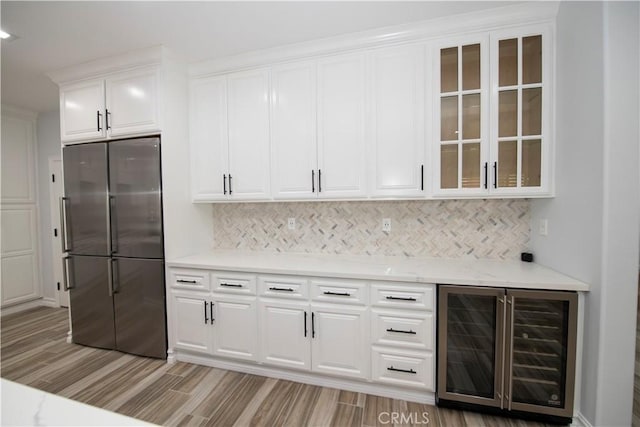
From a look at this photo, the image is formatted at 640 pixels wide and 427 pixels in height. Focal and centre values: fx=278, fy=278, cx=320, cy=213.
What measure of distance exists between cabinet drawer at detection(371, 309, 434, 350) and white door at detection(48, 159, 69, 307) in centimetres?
458

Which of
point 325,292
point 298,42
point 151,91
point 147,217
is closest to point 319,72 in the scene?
point 298,42

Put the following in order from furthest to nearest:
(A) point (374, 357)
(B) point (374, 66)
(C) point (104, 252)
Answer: (C) point (104, 252) → (B) point (374, 66) → (A) point (374, 357)

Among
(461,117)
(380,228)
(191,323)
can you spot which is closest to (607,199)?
(461,117)

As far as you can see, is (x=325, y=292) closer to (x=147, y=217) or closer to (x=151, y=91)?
(x=147, y=217)

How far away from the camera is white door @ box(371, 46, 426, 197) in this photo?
2248 millimetres

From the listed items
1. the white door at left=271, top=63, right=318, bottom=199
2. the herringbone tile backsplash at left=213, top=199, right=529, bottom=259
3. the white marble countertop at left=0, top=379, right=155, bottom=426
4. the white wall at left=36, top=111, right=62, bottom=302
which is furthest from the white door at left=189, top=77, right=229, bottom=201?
the white wall at left=36, top=111, right=62, bottom=302

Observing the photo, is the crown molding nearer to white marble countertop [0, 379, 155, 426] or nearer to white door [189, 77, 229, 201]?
white door [189, 77, 229, 201]

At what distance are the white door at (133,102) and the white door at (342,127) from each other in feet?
5.07

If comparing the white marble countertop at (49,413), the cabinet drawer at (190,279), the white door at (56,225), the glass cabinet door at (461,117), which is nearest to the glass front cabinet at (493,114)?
the glass cabinet door at (461,117)

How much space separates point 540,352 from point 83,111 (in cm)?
445

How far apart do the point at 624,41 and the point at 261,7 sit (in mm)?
2218

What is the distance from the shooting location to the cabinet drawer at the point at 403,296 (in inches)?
77.0

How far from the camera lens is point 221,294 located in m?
2.45

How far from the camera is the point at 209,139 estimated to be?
2.81m
